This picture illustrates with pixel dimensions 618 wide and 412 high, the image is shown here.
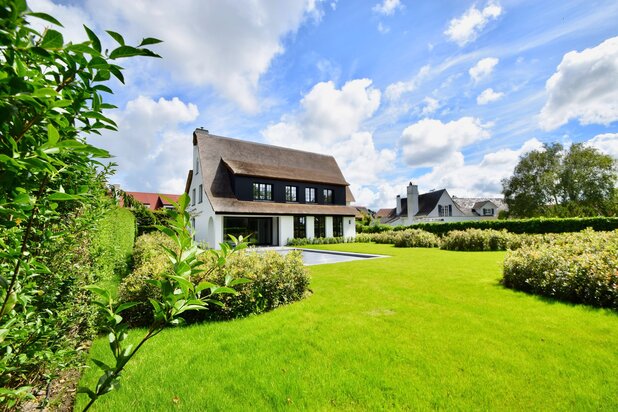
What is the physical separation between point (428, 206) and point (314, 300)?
46.3m

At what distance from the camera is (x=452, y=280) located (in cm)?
884

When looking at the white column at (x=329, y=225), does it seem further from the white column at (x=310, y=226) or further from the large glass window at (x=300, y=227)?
the large glass window at (x=300, y=227)

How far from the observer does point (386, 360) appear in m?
4.03

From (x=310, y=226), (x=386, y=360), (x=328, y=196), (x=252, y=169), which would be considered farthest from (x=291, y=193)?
(x=386, y=360)

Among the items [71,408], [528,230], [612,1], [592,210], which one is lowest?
[71,408]

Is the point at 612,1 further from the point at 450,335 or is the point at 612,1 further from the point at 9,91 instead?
the point at 9,91

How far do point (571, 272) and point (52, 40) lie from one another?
31.1ft

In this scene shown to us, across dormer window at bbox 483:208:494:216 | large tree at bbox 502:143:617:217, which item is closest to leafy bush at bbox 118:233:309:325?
large tree at bbox 502:143:617:217

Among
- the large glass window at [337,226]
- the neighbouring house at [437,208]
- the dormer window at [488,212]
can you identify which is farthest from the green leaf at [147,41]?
the dormer window at [488,212]

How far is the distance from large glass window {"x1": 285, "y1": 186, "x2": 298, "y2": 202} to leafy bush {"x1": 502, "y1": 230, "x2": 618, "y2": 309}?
62.2 feet

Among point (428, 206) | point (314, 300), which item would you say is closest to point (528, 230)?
point (314, 300)

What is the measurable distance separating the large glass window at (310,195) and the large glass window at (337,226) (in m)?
2.87

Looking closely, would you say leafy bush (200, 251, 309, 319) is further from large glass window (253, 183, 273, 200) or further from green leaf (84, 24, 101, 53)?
large glass window (253, 183, 273, 200)

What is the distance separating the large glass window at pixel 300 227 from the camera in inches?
1008
